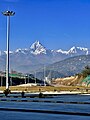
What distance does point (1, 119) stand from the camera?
2109 cm

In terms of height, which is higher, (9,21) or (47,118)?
(9,21)

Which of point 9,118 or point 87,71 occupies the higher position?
point 87,71

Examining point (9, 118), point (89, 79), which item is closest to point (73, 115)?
point (9, 118)

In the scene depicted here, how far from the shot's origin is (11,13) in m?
86.5

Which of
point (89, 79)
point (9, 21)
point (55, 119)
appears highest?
point (9, 21)

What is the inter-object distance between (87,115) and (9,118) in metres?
5.01

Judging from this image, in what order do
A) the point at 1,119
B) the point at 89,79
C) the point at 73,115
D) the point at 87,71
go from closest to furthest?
1. the point at 1,119
2. the point at 73,115
3. the point at 89,79
4. the point at 87,71

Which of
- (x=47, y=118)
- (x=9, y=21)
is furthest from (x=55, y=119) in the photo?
(x=9, y=21)

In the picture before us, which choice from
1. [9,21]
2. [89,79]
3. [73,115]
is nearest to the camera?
[73,115]

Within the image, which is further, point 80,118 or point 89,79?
point 89,79

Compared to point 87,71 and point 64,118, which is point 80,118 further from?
point 87,71

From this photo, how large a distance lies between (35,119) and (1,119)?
182 centimetres

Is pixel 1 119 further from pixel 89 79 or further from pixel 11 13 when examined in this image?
pixel 89 79

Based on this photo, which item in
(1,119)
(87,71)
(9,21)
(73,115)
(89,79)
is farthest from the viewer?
(87,71)
